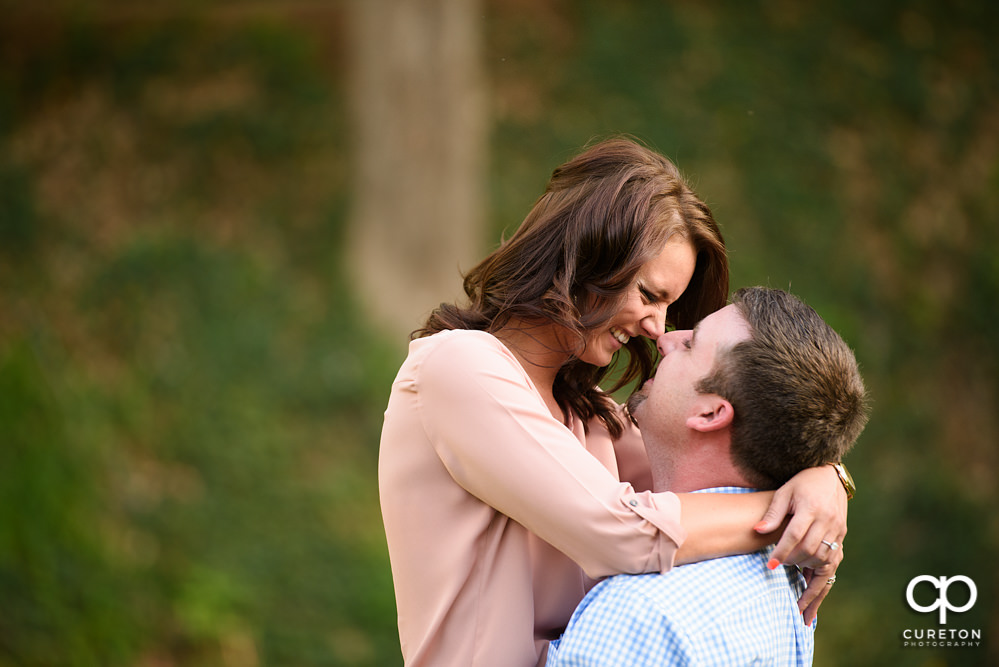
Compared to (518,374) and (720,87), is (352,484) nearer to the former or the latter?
(720,87)

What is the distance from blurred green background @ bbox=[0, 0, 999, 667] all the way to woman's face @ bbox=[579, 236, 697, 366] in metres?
3.93

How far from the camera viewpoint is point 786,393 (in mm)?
1957

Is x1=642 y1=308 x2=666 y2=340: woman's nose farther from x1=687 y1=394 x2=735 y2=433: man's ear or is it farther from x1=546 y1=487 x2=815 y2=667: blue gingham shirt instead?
x1=546 y1=487 x2=815 y2=667: blue gingham shirt

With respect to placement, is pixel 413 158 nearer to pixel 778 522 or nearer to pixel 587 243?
pixel 587 243

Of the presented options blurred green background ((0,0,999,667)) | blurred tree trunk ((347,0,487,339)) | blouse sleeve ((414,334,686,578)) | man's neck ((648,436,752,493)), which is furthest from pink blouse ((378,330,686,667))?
blurred tree trunk ((347,0,487,339))

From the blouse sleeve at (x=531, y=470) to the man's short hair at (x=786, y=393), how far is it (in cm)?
22

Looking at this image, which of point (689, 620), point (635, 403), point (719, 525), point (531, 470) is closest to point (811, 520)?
point (719, 525)

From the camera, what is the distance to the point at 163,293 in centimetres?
666

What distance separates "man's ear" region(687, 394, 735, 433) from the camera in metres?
1.98

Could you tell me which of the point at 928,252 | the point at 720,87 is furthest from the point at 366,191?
the point at 928,252

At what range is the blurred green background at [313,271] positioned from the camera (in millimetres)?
5832

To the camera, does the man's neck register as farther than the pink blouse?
Answer: Yes

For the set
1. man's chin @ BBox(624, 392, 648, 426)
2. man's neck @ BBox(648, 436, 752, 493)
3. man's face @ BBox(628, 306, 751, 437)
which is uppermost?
man's face @ BBox(628, 306, 751, 437)

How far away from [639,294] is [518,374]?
374mm
